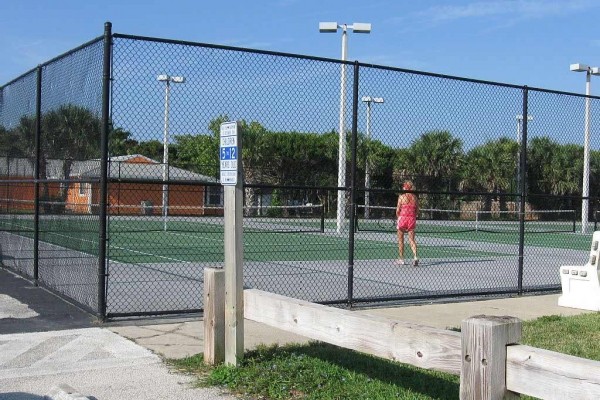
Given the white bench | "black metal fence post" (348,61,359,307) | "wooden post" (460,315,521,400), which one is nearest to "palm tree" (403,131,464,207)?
"black metal fence post" (348,61,359,307)

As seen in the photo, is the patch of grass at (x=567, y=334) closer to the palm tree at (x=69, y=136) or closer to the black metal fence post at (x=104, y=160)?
the black metal fence post at (x=104, y=160)

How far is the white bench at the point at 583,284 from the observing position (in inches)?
412

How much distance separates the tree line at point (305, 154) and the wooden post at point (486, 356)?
14.7 feet

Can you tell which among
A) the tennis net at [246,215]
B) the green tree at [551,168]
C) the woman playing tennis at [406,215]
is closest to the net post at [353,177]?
the tennis net at [246,215]

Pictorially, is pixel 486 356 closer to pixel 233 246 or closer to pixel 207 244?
pixel 233 246

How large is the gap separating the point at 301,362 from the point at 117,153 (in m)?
4.24

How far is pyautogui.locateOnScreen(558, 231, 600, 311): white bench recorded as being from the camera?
10477mm

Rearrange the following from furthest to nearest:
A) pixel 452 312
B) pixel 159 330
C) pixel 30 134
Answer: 1. pixel 30 134
2. pixel 452 312
3. pixel 159 330

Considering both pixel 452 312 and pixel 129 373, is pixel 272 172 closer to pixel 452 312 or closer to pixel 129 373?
pixel 452 312

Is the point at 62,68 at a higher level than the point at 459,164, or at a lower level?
higher

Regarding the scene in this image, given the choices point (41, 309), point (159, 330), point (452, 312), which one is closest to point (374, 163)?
point (452, 312)

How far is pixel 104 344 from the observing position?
7461mm

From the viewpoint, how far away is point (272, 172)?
10.0m

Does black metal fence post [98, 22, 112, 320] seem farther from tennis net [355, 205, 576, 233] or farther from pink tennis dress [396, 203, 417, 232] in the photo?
pink tennis dress [396, 203, 417, 232]
